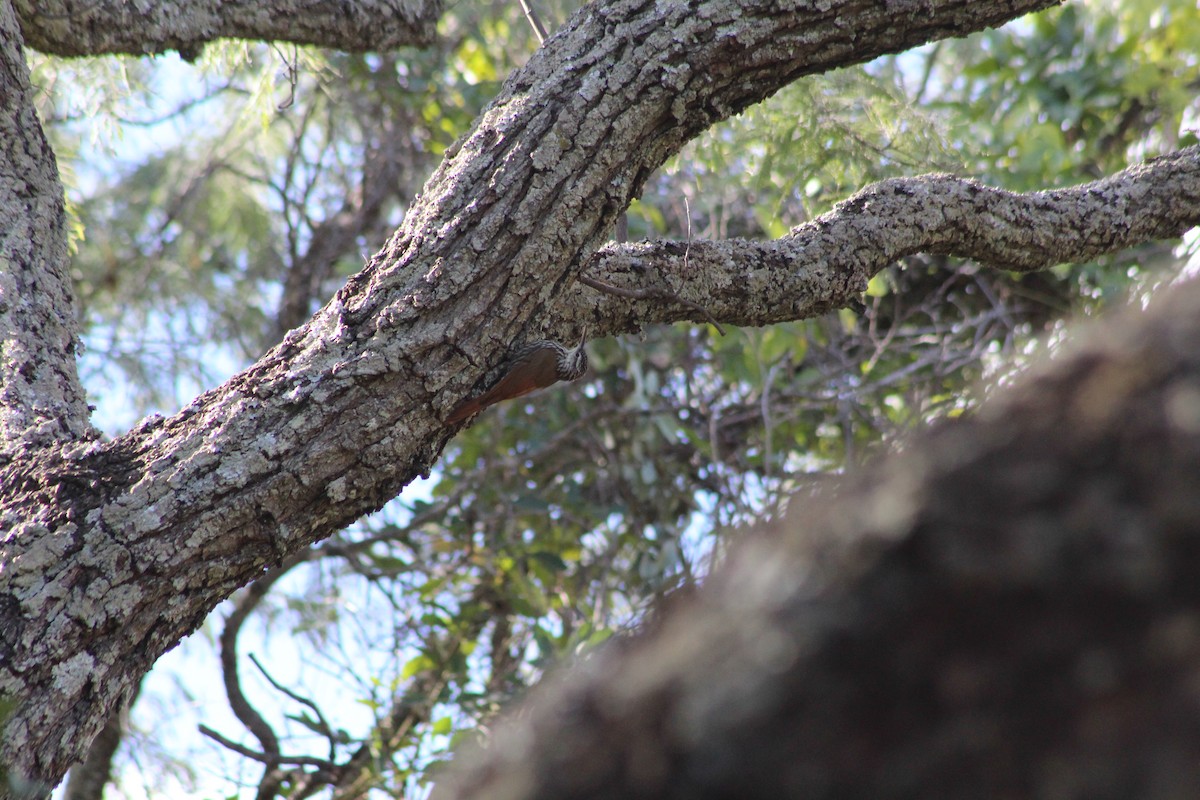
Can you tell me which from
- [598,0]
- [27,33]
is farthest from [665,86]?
[27,33]

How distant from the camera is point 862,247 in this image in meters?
1.62

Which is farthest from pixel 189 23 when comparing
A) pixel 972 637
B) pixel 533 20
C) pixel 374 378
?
pixel 972 637

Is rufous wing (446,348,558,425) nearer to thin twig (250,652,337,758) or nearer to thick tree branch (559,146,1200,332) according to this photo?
thick tree branch (559,146,1200,332)

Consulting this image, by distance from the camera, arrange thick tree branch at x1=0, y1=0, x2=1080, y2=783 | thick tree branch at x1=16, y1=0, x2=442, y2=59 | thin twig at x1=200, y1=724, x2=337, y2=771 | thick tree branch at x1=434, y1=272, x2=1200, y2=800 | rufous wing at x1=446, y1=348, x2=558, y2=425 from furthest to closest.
Result: thin twig at x1=200, y1=724, x2=337, y2=771
thick tree branch at x1=16, y1=0, x2=442, y2=59
rufous wing at x1=446, y1=348, x2=558, y2=425
thick tree branch at x1=0, y1=0, x2=1080, y2=783
thick tree branch at x1=434, y1=272, x2=1200, y2=800

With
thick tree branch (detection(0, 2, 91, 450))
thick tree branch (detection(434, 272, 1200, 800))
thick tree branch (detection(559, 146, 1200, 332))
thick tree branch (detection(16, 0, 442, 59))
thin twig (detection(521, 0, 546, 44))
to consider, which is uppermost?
thick tree branch (detection(16, 0, 442, 59))

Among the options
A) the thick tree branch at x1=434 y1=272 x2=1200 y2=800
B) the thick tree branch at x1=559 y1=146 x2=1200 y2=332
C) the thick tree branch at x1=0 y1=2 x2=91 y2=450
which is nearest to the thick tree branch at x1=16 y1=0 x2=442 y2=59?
the thick tree branch at x1=0 y1=2 x2=91 y2=450

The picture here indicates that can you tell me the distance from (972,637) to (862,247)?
4.21ft

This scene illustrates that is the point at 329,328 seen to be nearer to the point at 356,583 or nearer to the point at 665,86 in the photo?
the point at 665,86

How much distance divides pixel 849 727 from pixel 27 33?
1939 millimetres

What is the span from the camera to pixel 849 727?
0.42 m

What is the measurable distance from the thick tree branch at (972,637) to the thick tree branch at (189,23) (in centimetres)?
175

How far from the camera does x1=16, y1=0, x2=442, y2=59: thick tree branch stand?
1.75 metres

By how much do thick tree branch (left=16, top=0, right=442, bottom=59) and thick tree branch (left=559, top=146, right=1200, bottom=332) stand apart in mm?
817

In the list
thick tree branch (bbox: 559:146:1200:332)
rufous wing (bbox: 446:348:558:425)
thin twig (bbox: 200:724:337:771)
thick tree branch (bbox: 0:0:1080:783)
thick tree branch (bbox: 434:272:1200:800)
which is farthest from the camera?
thin twig (bbox: 200:724:337:771)
